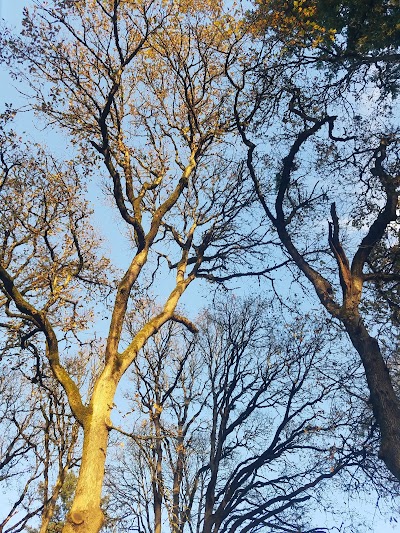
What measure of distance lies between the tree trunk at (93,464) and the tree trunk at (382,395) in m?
4.06

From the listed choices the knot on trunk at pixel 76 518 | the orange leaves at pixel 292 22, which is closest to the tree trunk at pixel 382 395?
the knot on trunk at pixel 76 518

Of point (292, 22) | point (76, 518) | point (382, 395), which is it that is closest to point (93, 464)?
point (76, 518)

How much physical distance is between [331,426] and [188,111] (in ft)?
A: 31.2

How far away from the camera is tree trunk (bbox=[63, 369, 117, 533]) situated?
566 centimetres

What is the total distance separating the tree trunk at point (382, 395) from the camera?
698cm

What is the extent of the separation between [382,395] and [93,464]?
14.7 ft

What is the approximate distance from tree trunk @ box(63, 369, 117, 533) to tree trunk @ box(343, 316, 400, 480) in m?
4.06

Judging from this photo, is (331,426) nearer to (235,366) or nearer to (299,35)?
(235,366)

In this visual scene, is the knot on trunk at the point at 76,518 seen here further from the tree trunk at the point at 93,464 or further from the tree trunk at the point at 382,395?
the tree trunk at the point at 382,395

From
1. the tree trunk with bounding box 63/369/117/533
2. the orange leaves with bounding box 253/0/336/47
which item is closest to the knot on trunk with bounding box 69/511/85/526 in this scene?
the tree trunk with bounding box 63/369/117/533

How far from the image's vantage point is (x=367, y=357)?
7.89 m

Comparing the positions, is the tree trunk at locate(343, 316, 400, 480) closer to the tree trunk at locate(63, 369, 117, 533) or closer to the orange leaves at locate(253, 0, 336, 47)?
the tree trunk at locate(63, 369, 117, 533)

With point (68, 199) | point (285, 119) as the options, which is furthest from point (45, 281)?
point (285, 119)

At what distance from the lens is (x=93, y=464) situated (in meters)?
6.18
